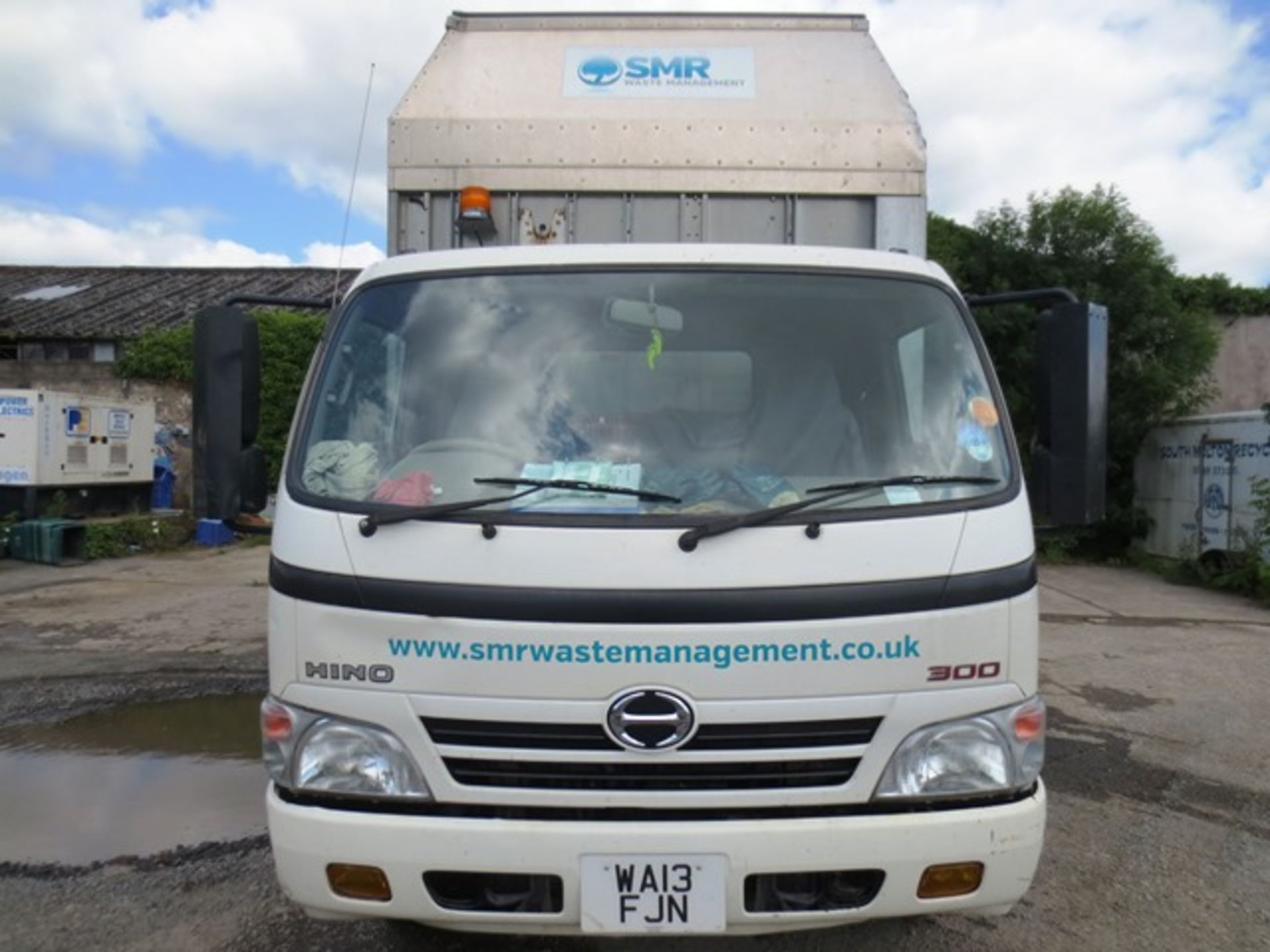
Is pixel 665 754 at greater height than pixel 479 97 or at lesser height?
lesser

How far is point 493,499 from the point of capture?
2.29m

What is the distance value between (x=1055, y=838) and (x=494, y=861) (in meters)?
2.80

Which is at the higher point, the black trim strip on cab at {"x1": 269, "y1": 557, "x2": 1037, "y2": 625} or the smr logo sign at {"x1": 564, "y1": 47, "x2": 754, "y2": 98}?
the smr logo sign at {"x1": 564, "y1": 47, "x2": 754, "y2": 98}

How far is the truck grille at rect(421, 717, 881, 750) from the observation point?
2.15 m

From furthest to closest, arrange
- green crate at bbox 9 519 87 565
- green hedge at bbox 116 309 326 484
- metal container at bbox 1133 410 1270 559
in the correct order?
1. green hedge at bbox 116 309 326 484
2. green crate at bbox 9 519 87 565
3. metal container at bbox 1133 410 1270 559

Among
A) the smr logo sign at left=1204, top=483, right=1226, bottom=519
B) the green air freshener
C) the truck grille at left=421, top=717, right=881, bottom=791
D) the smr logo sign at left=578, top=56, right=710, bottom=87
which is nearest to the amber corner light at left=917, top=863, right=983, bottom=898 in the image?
the truck grille at left=421, top=717, right=881, bottom=791

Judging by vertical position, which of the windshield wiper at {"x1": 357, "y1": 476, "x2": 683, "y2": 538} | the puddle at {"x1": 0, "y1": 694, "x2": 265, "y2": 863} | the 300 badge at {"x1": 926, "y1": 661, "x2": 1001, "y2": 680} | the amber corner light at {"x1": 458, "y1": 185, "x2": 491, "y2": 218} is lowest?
the puddle at {"x1": 0, "y1": 694, "x2": 265, "y2": 863}

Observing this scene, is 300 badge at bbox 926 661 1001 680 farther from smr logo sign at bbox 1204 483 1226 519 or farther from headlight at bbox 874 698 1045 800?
smr logo sign at bbox 1204 483 1226 519

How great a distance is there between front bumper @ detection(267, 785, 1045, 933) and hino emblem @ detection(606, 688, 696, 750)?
0.64 ft

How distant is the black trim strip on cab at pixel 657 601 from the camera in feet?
7.02

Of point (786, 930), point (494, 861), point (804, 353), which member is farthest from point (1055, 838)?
point (494, 861)

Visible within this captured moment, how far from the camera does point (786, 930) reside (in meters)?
2.19

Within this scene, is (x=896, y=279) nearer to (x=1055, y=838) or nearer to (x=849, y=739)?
(x=849, y=739)

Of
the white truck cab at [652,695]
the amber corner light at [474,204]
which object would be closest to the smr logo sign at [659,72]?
the amber corner light at [474,204]
